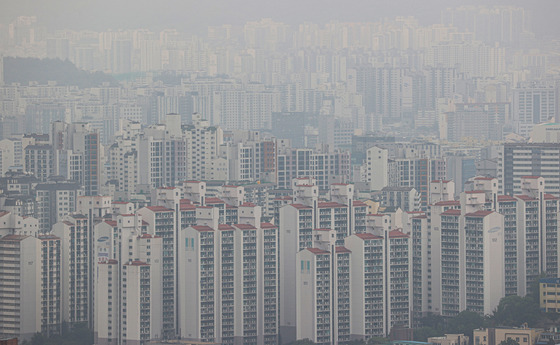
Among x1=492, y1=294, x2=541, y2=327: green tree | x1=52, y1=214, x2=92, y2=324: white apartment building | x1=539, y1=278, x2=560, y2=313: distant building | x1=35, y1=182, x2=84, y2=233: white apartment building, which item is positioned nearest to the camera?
x1=492, y1=294, x2=541, y2=327: green tree

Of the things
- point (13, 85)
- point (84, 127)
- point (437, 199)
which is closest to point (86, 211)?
point (437, 199)

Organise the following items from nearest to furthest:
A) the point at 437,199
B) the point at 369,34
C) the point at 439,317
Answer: the point at 439,317 → the point at 437,199 → the point at 369,34

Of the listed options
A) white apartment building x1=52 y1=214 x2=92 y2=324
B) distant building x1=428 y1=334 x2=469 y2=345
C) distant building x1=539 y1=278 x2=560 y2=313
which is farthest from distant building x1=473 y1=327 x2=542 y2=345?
white apartment building x1=52 y1=214 x2=92 y2=324

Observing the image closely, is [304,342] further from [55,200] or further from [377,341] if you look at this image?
[55,200]

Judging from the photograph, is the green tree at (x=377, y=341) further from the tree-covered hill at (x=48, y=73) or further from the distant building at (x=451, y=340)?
the tree-covered hill at (x=48, y=73)

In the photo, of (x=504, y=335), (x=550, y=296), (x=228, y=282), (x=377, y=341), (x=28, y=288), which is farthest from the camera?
(x=28, y=288)

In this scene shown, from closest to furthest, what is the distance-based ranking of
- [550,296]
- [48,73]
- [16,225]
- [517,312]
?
[517,312], [550,296], [16,225], [48,73]

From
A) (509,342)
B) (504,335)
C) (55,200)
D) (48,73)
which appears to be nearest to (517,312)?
(504,335)

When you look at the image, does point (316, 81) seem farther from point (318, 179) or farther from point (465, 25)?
point (318, 179)

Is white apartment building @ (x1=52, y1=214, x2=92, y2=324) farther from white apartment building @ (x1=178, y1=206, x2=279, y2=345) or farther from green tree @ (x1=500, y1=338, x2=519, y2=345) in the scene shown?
green tree @ (x1=500, y1=338, x2=519, y2=345)

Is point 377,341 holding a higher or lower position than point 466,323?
lower

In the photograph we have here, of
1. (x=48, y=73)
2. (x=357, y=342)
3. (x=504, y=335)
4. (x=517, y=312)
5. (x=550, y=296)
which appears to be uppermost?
(x=48, y=73)
